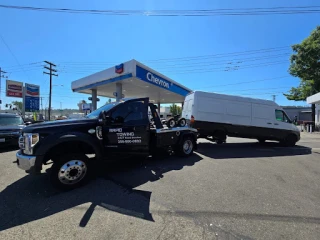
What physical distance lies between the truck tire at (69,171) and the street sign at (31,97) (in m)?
34.1

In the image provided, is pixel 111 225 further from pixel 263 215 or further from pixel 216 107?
pixel 216 107

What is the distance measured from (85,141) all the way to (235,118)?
835cm

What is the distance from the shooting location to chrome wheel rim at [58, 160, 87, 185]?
176 inches

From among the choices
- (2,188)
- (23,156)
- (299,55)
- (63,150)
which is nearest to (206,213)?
(63,150)

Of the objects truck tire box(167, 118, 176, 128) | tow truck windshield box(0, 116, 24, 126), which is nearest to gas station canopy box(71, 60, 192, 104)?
tow truck windshield box(0, 116, 24, 126)

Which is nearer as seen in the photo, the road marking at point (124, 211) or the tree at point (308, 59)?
the road marking at point (124, 211)

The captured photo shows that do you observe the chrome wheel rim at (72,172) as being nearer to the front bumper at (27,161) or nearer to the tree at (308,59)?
the front bumper at (27,161)

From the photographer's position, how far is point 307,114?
68.5 metres

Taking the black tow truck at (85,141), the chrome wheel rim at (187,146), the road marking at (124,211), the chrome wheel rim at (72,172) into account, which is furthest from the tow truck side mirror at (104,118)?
the chrome wheel rim at (187,146)

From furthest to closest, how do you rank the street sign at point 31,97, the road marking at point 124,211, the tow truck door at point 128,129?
1. the street sign at point 31,97
2. the tow truck door at point 128,129
3. the road marking at point 124,211

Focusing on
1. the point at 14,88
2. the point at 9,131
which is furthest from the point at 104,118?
the point at 14,88

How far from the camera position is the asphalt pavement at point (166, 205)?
3062mm

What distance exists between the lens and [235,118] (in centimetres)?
1082

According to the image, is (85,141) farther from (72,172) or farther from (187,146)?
(187,146)
